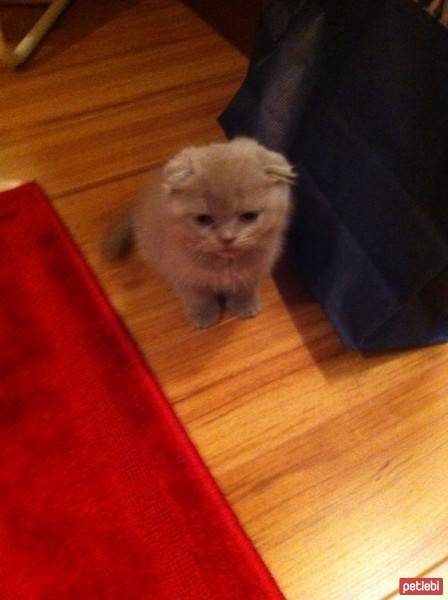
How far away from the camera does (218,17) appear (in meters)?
2.06

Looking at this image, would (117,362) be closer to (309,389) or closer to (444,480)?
(309,389)

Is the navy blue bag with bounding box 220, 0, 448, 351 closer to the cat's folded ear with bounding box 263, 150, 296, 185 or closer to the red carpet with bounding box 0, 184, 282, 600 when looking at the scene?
the cat's folded ear with bounding box 263, 150, 296, 185

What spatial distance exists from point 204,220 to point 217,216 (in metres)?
0.03

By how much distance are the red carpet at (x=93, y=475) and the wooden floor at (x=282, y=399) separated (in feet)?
0.17

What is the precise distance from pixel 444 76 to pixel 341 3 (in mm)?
303

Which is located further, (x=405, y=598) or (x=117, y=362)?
(x=117, y=362)

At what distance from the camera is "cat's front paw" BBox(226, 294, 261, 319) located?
1192 mm

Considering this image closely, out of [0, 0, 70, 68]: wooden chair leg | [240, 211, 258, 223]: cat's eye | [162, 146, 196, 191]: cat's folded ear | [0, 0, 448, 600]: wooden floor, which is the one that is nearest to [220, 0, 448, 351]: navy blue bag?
[0, 0, 448, 600]: wooden floor

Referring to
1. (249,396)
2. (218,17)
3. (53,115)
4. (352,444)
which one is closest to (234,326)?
(249,396)

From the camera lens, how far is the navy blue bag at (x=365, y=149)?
2.93 feet

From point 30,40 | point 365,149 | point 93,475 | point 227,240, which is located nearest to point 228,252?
point 227,240

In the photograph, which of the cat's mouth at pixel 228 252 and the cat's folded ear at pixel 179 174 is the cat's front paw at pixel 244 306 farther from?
the cat's folded ear at pixel 179 174

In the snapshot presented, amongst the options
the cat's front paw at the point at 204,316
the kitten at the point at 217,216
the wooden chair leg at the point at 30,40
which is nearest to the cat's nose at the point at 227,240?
the kitten at the point at 217,216

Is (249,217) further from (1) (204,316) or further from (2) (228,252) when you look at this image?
(1) (204,316)
